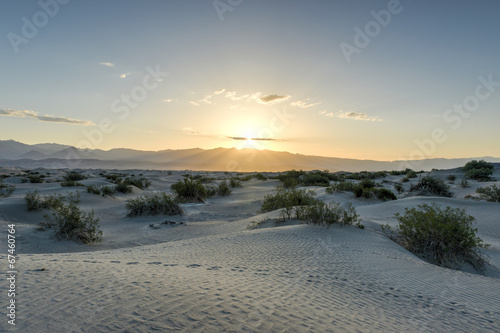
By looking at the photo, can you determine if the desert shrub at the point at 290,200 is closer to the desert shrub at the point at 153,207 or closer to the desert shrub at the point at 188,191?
the desert shrub at the point at 153,207

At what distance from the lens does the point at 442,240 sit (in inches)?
250

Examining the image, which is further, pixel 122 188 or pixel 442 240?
pixel 122 188

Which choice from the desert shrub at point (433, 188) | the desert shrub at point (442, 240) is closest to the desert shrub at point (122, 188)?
the desert shrub at point (442, 240)

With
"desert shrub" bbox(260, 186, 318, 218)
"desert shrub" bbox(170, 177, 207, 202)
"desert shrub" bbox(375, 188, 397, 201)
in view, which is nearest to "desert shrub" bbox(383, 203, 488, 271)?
"desert shrub" bbox(260, 186, 318, 218)

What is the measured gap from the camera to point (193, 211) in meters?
14.3

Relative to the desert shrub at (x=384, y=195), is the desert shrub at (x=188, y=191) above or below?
below

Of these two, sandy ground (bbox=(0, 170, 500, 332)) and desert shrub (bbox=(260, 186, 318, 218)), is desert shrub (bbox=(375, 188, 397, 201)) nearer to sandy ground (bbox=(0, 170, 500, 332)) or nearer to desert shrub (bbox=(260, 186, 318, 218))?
desert shrub (bbox=(260, 186, 318, 218))

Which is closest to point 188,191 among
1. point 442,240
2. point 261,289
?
point 442,240

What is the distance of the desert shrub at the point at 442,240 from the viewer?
20.0 ft

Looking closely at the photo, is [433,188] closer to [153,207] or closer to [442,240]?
[442,240]

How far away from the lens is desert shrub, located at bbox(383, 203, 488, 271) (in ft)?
20.0

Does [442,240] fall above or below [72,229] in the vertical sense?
above

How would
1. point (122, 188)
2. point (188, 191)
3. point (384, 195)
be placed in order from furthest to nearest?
point (122, 188) → point (188, 191) → point (384, 195)

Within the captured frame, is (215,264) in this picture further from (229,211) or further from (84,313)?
(229,211)
